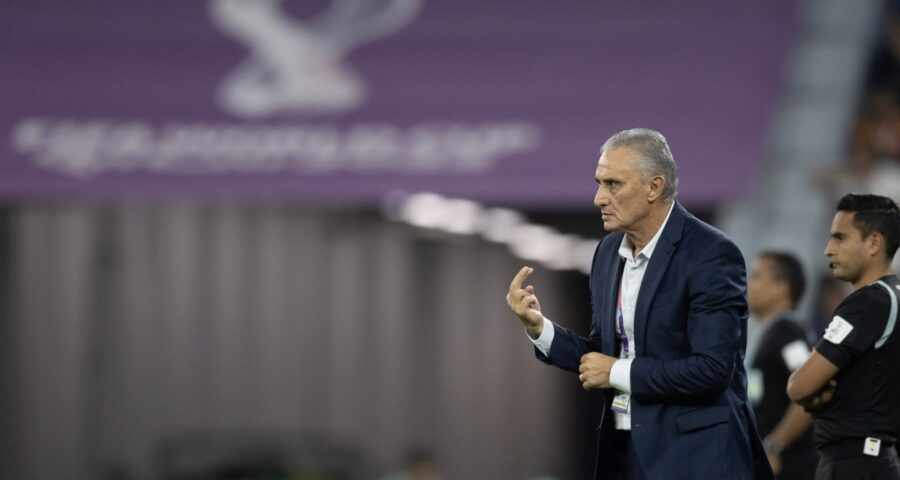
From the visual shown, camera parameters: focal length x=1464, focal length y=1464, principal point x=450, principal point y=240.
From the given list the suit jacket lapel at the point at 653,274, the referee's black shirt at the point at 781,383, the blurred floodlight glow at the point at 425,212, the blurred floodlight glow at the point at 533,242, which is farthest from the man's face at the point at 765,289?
the blurred floodlight glow at the point at 533,242

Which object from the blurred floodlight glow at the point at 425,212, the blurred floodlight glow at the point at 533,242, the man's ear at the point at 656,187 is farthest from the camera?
the blurred floodlight glow at the point at 533,242

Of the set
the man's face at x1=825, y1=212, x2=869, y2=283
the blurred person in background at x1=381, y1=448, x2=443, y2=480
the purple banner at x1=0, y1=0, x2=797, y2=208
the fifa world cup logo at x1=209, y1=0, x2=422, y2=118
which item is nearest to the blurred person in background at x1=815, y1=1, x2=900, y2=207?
the purple banner at x1=0, y1=0, x2=797, y2=208

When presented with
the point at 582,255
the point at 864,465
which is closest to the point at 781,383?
the point at 864,465

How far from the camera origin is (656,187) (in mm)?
3566

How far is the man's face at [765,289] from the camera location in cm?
550

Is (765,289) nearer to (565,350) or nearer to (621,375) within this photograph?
(565,350)

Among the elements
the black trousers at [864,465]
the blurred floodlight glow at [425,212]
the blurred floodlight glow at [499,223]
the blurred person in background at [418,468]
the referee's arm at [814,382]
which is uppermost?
the blurred floodlight glow at [425,212]

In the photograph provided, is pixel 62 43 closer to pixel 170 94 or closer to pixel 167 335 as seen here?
pixel 170 94

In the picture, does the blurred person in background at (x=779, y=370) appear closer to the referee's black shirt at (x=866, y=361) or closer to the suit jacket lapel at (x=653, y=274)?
the referee's black shirt at (x=866, y=361)

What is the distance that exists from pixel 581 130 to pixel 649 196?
5.17 meters

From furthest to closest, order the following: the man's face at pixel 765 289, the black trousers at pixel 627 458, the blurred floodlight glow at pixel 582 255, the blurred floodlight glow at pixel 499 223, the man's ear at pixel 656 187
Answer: the blurred floodlight glow at pixel 582 255, the blurred floodlight glow at pixel 499 223, the man's face at pixel 765 289, the black trousers at pixel 627 458, the man's ear at pixel 656 187

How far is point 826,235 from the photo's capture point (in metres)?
8.88

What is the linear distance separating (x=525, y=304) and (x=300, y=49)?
5672mm

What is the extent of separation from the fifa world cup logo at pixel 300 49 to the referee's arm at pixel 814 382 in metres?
5.27
